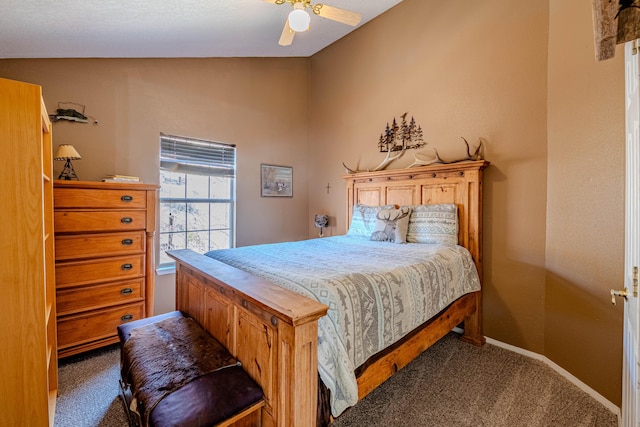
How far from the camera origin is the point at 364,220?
10.7 feet

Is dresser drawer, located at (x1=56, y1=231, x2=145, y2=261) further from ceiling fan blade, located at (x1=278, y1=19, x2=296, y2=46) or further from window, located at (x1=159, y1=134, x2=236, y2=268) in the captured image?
ceiling fan blade, located at (x1=278, y1=19, x2=296, y2=46)

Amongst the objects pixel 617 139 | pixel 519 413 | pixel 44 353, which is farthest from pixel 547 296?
pixel 44 353

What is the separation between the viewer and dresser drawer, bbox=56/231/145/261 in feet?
7.26

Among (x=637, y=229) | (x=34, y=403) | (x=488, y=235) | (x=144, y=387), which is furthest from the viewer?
(x=488, y=235)

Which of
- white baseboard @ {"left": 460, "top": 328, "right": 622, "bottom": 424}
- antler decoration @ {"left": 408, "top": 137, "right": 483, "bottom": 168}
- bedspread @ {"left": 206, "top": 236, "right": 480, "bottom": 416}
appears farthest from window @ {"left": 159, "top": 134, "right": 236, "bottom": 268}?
white baseboard @ {"left": 460, "top": 328, "right": 622, "bottom": 424}

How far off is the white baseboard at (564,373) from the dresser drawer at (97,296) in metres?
3.13

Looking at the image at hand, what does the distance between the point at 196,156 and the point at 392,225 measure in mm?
2462

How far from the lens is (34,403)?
4.30 feet

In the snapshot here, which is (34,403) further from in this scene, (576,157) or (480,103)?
(480,103)

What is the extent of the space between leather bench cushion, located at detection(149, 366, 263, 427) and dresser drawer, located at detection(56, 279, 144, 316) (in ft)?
5.64

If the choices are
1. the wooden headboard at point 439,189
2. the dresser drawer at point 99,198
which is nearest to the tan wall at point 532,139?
the wooden headboard at point 439,189

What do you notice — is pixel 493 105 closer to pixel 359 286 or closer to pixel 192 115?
pixel 359 286

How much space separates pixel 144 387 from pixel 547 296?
114 inches

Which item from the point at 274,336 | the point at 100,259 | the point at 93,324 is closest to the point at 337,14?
the point at 274,336
